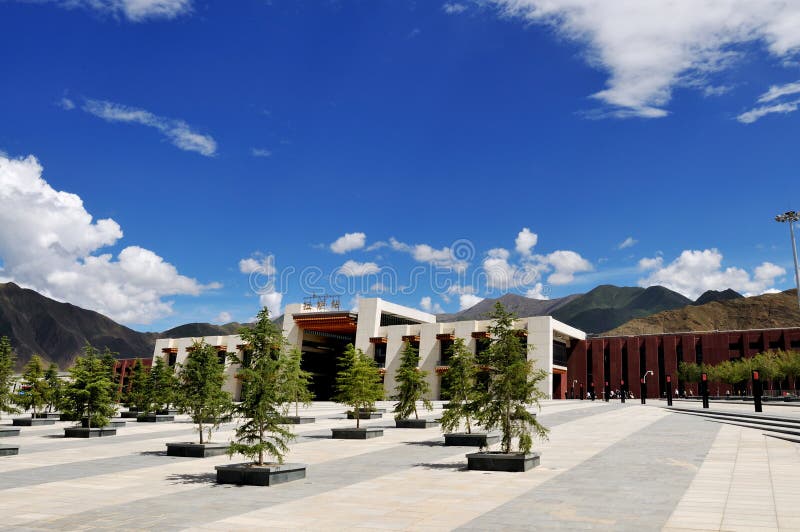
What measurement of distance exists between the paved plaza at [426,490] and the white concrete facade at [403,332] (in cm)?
5417

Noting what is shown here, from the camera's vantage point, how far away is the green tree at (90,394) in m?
29.9

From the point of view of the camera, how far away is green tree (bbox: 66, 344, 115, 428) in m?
29.9

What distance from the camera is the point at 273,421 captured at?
52.9ft

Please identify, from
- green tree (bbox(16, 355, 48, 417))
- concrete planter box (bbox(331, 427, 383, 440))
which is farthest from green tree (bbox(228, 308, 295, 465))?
green tree (bbox(16, 355, 48, 417))

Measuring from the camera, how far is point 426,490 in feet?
46.8

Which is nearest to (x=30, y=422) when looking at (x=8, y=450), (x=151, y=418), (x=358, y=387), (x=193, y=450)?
(x=151, y=418)

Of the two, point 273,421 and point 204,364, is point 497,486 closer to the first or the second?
point 273,421

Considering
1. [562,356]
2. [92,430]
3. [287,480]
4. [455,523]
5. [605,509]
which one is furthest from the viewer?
[562,356]

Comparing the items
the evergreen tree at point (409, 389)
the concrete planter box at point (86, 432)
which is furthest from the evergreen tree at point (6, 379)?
the evergreen tree at point (409, 389)

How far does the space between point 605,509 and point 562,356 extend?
8152cm

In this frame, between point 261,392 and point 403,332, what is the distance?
70096 millimetres

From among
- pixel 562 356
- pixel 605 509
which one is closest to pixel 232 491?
pixel 605 509

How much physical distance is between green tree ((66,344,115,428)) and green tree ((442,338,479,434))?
58.3 feet

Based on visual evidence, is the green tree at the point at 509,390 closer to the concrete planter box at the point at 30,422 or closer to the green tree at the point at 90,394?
the green tree at the point at 90,394
